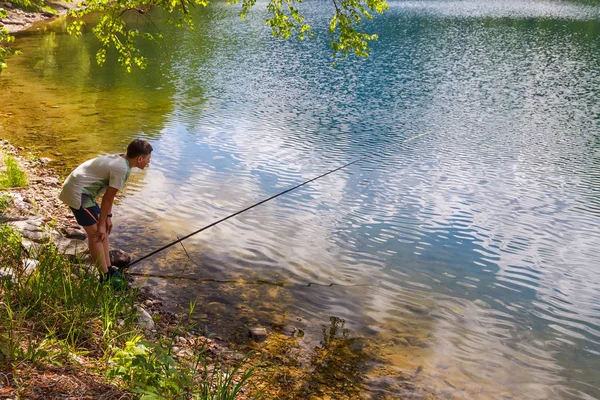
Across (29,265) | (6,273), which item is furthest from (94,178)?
(6,273)

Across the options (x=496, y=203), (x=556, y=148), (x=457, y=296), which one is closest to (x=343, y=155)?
(x=496, y=203)

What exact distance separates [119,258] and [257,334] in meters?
2.57

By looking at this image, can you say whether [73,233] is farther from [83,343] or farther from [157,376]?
[157,376]

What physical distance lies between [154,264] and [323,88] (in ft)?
58.7

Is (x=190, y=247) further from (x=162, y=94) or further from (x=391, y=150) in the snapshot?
(x=162, y=94)

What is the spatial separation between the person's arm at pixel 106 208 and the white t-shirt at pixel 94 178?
0.09m

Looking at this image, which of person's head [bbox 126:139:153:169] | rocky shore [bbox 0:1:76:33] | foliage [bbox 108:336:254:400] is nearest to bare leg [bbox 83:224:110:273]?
person's head [bbox 126:139:153:169]

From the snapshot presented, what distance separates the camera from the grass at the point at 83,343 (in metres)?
4.41

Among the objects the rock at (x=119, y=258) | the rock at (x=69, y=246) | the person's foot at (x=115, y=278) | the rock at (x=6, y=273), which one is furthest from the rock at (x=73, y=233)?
the rock at (x=6, y=273)

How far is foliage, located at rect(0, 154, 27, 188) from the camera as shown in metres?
10.4

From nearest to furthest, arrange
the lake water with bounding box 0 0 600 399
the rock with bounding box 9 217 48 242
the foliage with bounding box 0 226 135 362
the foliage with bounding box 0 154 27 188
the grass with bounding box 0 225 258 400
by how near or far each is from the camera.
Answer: the grass with bounding box 0 225 258 400
the foliage with bounding box 0 226 135 362
the lake water with bounding box 0 0 600 399
the rock with bounding box 9 217 48 242
the foliage with bounding box 0 154 27 188

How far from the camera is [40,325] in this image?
518cm

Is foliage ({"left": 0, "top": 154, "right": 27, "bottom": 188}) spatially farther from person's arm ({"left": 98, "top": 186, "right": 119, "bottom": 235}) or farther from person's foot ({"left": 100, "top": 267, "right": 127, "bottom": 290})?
person's arm ({"left": 98, "top": 186, "right": 119, "bottom": 235})

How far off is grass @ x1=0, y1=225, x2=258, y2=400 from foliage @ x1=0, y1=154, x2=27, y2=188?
4122 mm
